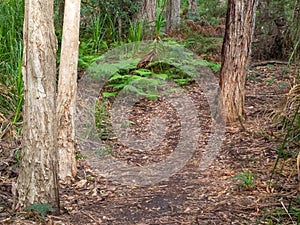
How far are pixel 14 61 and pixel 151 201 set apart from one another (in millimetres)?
3120

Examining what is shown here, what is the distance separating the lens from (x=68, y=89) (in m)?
4.64

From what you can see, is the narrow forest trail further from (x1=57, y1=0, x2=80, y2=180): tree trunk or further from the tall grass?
the tall grass

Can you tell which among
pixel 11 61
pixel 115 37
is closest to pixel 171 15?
pixel 115 37

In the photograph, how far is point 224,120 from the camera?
6195 mm

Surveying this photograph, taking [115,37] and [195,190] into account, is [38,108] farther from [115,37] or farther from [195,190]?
[115,37]

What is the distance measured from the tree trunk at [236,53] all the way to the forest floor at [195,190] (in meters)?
0.31

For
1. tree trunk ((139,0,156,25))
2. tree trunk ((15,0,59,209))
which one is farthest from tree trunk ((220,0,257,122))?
tree trunk ((139,0,156,25))

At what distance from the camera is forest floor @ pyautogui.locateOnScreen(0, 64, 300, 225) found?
3666mm

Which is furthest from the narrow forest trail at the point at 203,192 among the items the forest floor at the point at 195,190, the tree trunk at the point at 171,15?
the tree trunk at the point at 171,15

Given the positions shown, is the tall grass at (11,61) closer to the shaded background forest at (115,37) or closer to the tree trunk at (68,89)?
the shaded background forest at (115,37)

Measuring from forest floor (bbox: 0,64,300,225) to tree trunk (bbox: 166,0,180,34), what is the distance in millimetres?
5893

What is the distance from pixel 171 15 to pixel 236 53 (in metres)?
6.46

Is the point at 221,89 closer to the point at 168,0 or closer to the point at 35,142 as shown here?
the point at 35,142

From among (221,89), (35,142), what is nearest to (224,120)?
(221,89)
